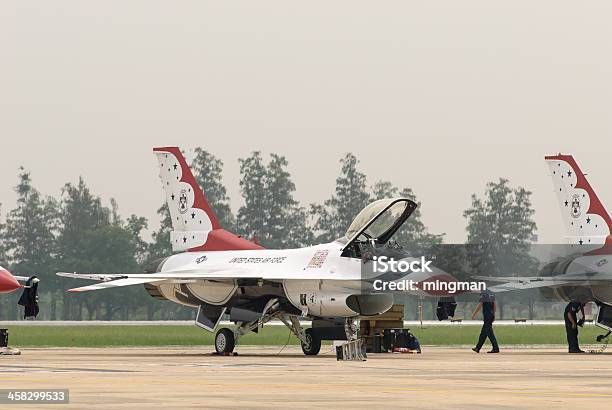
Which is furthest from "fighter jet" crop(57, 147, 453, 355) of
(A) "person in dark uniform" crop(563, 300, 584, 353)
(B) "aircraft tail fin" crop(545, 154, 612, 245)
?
(B) "aircraft tail fin" crop(545, 154, 612, 245)

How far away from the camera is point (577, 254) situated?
48.8 m

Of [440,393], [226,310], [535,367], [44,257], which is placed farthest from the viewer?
[44,257]

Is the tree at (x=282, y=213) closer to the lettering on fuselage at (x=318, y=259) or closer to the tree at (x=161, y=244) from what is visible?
the tree at (x=161, y=244)

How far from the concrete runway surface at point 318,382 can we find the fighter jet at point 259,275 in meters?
4.36

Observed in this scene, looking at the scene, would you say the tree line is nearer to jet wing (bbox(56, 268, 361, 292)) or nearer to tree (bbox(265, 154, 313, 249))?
tree (bbox(265, 154, 313, 249))

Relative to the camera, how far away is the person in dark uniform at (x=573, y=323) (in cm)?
4544

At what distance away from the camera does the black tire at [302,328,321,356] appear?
137 feet

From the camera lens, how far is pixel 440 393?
22281mm

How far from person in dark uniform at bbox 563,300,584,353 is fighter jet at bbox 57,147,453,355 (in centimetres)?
658

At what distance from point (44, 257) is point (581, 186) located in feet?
413

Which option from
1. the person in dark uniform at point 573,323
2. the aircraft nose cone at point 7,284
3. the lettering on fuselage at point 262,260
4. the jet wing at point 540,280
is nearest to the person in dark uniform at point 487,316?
the jet wing at point 540,280

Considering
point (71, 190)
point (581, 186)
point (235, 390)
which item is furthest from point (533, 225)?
point (235, 390)

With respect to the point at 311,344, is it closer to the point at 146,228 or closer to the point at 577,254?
the point at 577,254

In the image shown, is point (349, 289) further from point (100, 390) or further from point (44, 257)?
point (44, 257)
